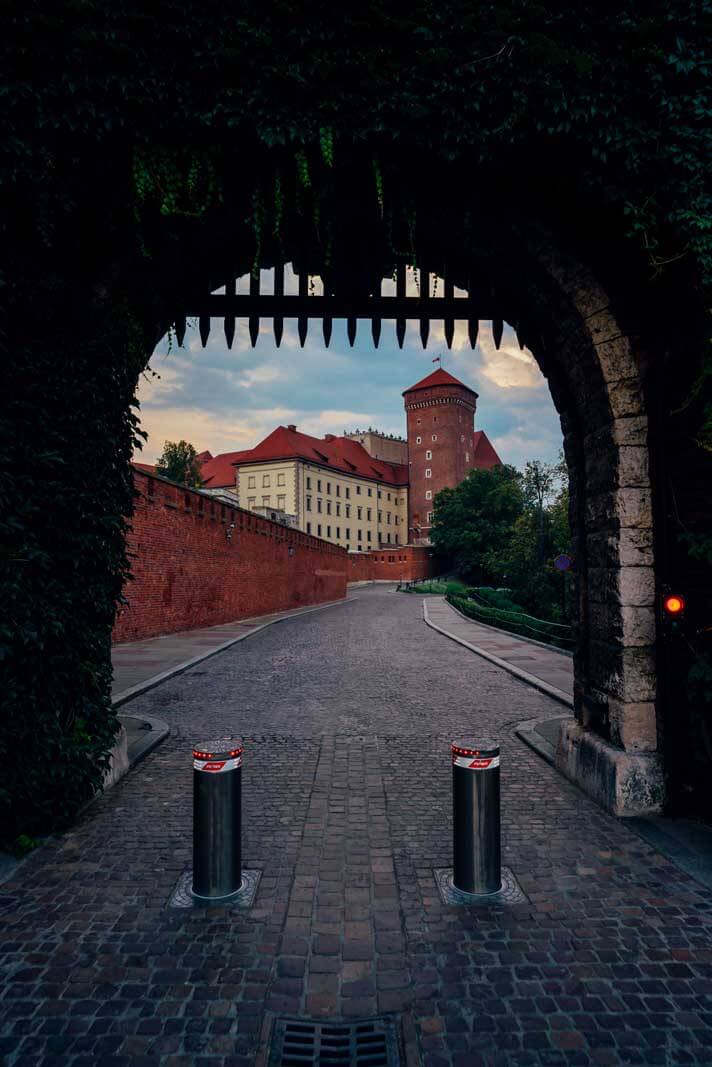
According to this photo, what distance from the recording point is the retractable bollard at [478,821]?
3418mm

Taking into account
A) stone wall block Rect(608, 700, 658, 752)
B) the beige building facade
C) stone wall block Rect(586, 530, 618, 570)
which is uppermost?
the beige building facade

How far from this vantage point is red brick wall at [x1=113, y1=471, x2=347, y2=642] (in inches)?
635

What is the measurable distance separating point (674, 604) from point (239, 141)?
4.56 metres

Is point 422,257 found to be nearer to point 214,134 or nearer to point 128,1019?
point 214,134

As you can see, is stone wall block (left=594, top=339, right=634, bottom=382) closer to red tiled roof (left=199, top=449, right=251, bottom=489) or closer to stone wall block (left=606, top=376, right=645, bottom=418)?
stone wall block (left=606, top=376, right=645, bottom=418)

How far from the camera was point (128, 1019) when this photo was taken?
244cm

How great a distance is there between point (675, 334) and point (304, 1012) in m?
4.80

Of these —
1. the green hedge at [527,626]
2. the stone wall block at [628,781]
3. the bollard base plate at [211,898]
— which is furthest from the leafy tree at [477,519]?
the bollard base plate at [211,898]

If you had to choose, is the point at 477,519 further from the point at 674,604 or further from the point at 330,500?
the point at 674,604

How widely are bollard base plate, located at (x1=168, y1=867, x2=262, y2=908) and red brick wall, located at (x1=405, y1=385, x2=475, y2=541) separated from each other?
7005 centimetres

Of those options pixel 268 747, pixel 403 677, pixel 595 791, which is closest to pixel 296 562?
pixel 403 677

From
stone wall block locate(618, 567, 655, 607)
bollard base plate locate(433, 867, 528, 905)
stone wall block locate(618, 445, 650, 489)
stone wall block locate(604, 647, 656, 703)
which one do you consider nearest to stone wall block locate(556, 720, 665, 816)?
stone wall block locate(604, 647, 656, 703)

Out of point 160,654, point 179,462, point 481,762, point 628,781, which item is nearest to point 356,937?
point 481,762

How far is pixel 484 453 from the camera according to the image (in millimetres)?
89438
